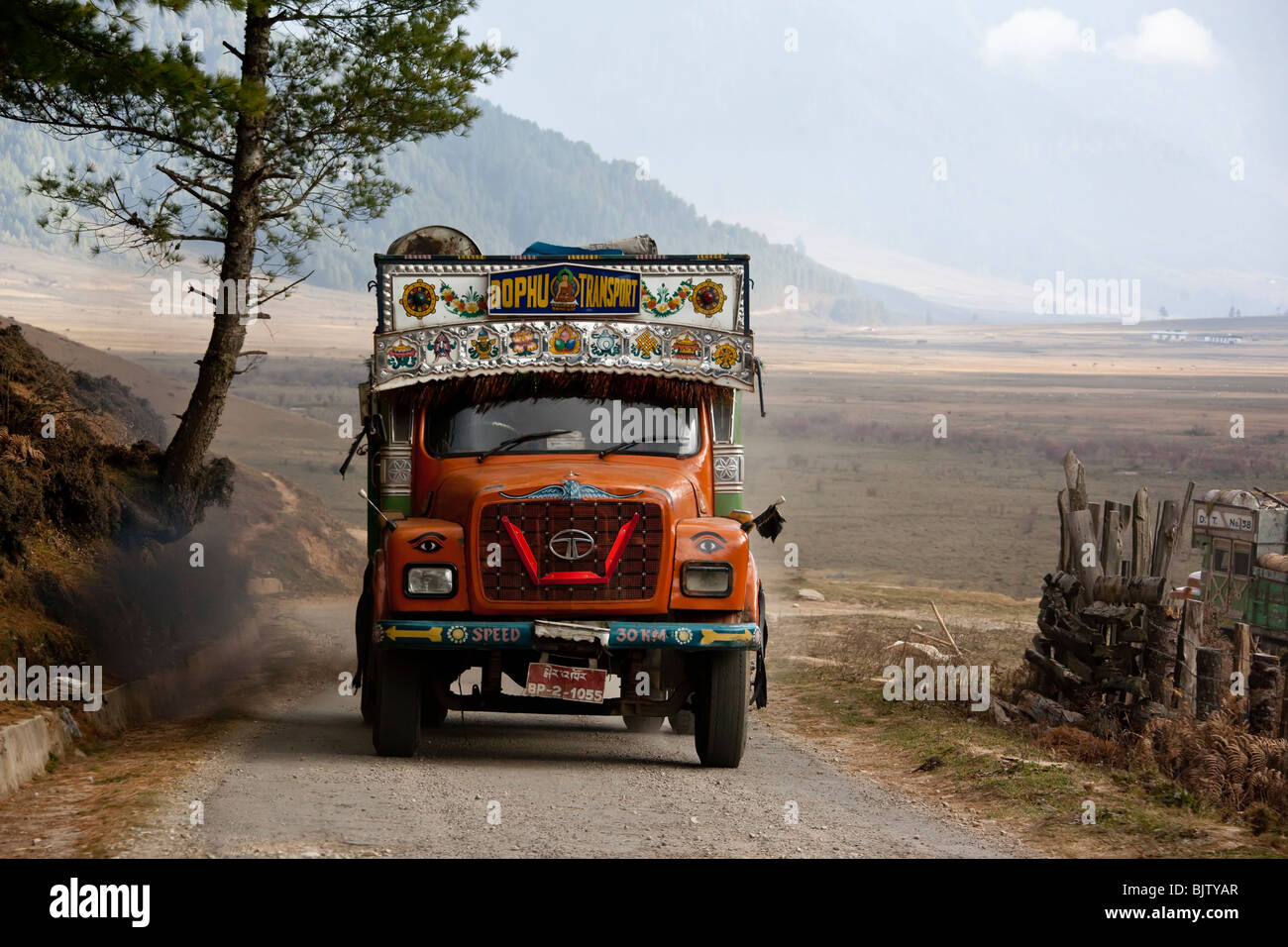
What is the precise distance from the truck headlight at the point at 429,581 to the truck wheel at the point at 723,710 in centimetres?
200

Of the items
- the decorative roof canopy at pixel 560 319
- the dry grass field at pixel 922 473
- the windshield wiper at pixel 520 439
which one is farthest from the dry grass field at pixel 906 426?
the windshield wiper at pixel 520 439

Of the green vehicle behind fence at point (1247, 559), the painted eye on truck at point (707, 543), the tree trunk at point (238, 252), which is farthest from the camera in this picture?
the green vehicle behind fence at point (1247, 559)

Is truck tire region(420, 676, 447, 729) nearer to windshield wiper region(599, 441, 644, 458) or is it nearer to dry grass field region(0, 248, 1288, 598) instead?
windshield wiper region(599, 441, 644, 458)

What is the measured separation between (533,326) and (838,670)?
9.11 meters

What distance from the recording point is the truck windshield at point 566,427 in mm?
11648

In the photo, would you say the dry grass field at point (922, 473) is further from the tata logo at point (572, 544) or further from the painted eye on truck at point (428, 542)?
the painted eye on truck at point (428, 542)

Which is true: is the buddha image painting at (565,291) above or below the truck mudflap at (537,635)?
above

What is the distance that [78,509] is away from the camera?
1605cm

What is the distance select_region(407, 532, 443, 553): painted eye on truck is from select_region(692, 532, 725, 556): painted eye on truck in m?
1.80
